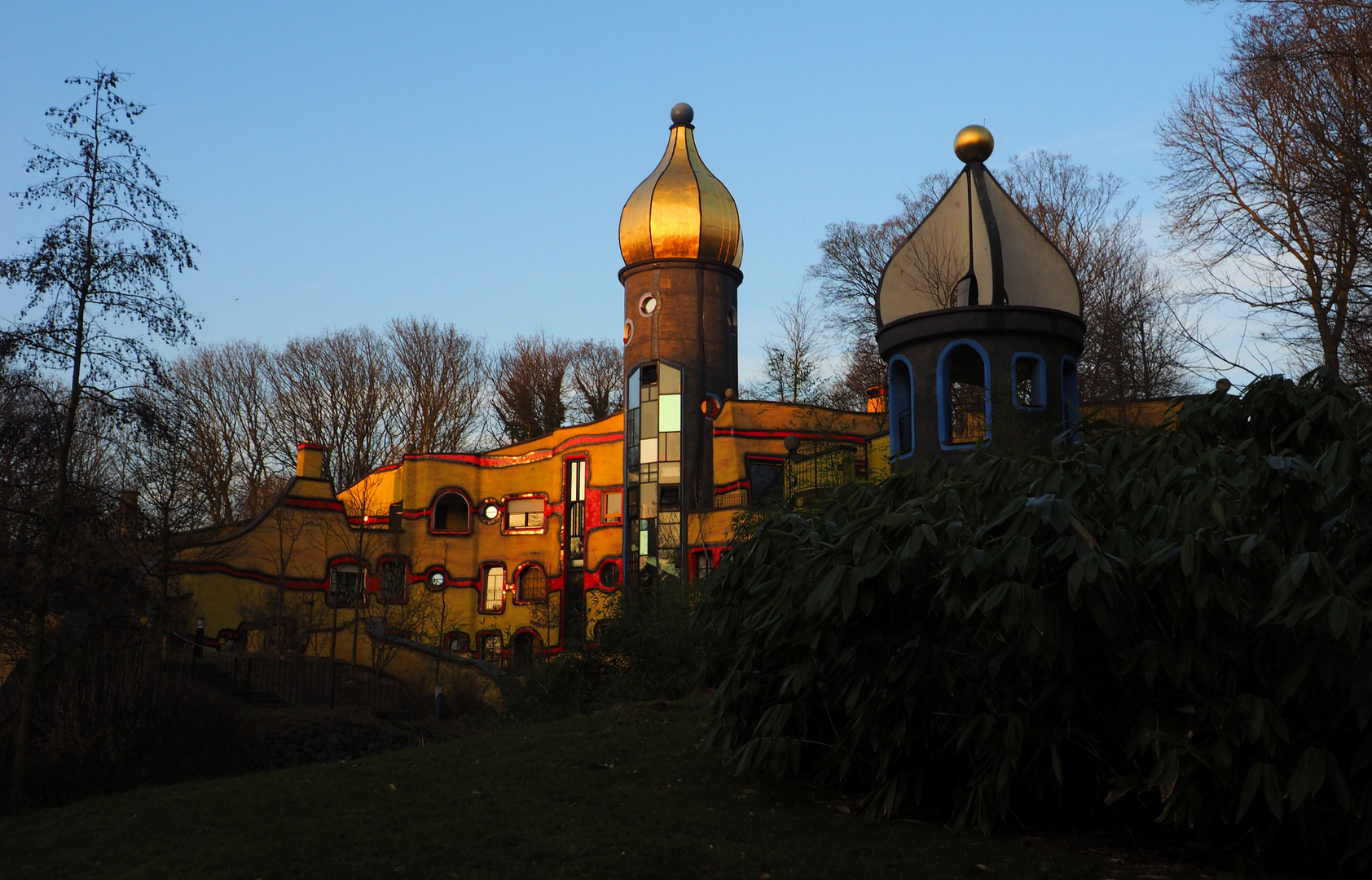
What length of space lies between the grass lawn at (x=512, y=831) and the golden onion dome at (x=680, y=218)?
61.5 ft

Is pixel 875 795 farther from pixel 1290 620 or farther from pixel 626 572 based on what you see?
pixel 626 572

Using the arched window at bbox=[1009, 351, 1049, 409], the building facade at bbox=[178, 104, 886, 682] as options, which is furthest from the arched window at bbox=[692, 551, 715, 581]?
the arched window at bbox=[1009, 351, 1049, 409]

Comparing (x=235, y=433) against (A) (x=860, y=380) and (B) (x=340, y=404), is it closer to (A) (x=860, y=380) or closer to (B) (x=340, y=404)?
(B) (x=340, y=404)

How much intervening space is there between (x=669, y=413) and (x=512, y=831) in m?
20.0

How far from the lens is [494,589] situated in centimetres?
3131

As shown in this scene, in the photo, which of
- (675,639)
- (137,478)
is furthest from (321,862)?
(137,478)

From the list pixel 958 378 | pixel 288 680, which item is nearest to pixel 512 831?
pixel 958 378

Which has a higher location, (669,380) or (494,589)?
(669,380)

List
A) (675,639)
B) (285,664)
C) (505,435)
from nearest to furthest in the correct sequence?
(675,639)
(285,664)
(505,435)

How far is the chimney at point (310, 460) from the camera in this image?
2883 centimetres

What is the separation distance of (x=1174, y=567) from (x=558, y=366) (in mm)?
38440

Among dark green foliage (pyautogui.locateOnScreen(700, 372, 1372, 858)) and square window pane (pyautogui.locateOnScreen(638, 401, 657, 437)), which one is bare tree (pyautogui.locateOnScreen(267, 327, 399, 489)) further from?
dark green foliage (pyautogui.locateOnScreen(700, 372, 1372, 858))

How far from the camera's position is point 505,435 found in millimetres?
42875

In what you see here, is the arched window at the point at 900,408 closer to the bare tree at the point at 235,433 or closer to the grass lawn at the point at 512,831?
the grass lawn at the point at 512,831
